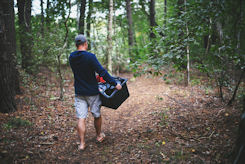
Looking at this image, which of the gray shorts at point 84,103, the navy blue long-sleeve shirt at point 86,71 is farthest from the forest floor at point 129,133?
the navy blue long-sleeve shirt at point 86,71

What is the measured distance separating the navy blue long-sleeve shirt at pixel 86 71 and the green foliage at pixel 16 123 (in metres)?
2.02

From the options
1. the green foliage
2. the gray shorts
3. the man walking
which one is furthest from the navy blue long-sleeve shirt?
the green foliage

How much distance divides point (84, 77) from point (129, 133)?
2.01m

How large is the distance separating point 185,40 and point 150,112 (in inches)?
114

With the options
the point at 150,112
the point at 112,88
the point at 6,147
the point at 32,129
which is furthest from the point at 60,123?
the point at 150,112

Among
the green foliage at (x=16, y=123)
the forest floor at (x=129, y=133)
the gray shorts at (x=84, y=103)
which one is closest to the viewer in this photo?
the forest floor at (x=129, y=133)

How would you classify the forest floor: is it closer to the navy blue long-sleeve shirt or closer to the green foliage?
the green foliage

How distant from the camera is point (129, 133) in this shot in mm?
4352

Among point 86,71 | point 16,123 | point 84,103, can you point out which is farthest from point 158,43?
point 16,123

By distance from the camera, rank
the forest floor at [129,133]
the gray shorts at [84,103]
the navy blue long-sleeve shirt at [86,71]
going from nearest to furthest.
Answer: the forest floor at [129,133] < the navy blue long-sleeve shirt at [86,71] < the gray shorts at [84,103]

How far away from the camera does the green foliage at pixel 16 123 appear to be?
13.2 feet

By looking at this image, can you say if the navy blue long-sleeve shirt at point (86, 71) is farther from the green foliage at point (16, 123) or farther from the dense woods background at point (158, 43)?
the green foliage at point (16, 123)

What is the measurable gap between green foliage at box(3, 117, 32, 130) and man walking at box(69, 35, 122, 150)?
1.81m

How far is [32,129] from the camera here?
421 centimetres
